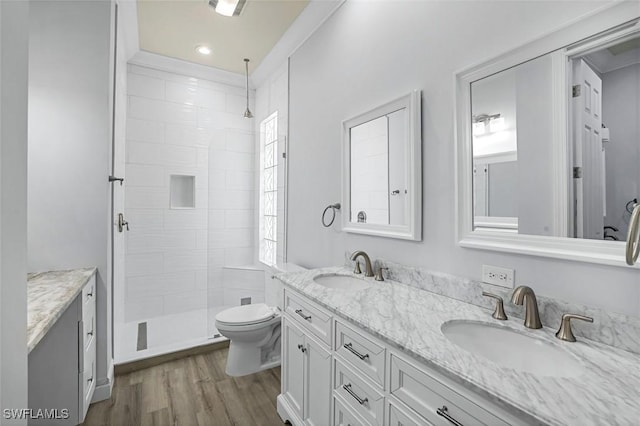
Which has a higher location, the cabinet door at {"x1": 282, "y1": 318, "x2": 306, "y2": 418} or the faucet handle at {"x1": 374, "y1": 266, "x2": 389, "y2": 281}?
the faucet handle at {"x1": 374, "y1": 266, "x2": 389, "y2": 281}

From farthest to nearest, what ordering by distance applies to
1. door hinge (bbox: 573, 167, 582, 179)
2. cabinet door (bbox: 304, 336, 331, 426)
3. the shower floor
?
1. the shower floor
2. cabinet door (bbox: 304, 336, 331, 426)
3. door hinge (bbox: 573, 167, 582, 179)

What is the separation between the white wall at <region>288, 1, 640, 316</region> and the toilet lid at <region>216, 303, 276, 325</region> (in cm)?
50

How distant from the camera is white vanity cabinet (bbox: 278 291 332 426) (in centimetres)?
140

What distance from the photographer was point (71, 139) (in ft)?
6.34

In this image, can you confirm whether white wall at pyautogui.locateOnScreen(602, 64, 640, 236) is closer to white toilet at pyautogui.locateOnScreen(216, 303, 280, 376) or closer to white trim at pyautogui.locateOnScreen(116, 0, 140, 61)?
white toilet at pyautogui.locateOnScreen(216, 303, 280, 376)

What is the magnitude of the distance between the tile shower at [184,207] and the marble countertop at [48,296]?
1.32 m

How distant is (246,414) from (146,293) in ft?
6.34

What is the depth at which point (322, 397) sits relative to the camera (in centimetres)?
143

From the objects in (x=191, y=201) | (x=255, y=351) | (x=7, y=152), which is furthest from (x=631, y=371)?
(x=191, y=201)

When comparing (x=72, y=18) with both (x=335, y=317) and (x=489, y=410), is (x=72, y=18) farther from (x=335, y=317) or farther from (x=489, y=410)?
(x=489, y=410)

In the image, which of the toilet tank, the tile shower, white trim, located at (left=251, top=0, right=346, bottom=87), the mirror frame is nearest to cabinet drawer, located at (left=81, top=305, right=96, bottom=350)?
the tile shower

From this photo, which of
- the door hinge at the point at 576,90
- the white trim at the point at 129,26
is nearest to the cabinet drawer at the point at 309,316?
the door hinge at the point at 576,90

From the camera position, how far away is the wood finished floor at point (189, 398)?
1.84 m

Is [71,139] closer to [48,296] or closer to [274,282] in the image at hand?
[48,296]
